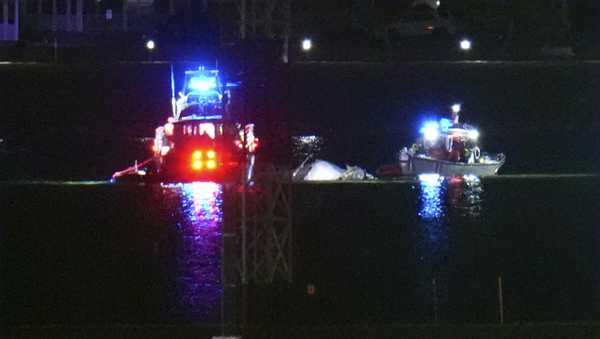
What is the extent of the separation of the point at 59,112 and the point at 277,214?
21097mm

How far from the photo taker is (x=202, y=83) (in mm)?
29047

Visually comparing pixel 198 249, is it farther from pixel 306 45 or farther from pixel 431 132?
pixel 306 45

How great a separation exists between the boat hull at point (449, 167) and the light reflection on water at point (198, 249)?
459 centimetres

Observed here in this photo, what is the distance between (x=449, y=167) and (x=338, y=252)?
8381 mm

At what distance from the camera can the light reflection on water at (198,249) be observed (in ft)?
51.1

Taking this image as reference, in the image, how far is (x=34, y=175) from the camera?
29.0 m

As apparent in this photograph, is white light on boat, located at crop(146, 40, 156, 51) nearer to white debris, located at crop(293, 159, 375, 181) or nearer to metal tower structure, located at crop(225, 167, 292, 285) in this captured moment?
white debris, located at crop(293, 159, 375, 181)

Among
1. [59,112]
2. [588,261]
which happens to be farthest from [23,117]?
[588,261]

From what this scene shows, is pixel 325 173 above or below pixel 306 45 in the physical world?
below

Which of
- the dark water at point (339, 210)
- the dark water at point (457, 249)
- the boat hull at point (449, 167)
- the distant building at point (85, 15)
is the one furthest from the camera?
the distant building at point (85, 15)

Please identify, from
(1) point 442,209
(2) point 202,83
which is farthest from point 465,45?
(1) point 442,209

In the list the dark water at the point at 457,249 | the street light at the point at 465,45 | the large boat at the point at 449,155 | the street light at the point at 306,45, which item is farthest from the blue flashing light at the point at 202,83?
the street light at the point at 465,45

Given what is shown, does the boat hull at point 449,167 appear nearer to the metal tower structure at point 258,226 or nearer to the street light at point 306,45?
the street light at point 306,45

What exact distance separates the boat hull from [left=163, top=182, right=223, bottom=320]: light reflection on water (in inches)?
181
